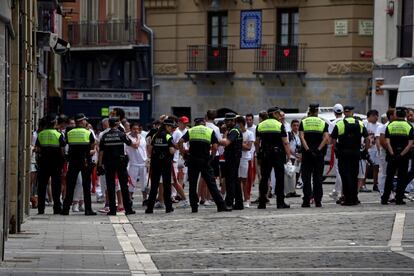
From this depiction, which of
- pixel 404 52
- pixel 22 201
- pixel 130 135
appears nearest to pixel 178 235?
pixel 22 201

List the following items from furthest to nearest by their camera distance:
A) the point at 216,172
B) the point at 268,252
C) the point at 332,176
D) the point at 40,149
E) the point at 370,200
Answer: the point at 332,176, the point at 216,172, the point at 370,200, the point at 40,149, the point at 268,252

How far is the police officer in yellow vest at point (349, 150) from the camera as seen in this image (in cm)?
2252

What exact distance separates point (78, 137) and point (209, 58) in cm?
2400

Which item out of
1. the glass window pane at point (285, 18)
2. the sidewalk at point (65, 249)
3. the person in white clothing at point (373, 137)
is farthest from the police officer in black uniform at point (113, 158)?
the glass window pane at point (285, 18)

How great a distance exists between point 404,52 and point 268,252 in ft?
82.8

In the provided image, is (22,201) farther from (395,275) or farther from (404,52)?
(404,52)

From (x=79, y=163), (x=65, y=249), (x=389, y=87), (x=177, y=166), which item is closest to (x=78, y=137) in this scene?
(x=79, y=163)

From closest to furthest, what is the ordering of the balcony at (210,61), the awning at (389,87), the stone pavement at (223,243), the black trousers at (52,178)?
the stone pavement at (223,243)
the black trousers at (52,178)
the awning at (389,87)
the balcony at (210,61)

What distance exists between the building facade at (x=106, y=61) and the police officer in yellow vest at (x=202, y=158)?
2574cm

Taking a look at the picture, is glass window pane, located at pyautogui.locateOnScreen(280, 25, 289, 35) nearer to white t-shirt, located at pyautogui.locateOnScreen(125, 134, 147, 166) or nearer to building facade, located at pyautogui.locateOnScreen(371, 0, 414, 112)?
building facade, located at pyautogui.locateOnScreen(371, 0, 414, 112)

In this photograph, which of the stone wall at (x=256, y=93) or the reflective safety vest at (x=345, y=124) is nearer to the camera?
the reflective safety vest at (x=345, y=124)

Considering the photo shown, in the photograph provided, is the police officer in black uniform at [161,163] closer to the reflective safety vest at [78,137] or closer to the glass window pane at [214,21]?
the reflective safety vest at [78,137]

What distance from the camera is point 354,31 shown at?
4144cm

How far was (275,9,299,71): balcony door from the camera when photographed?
142 feet
